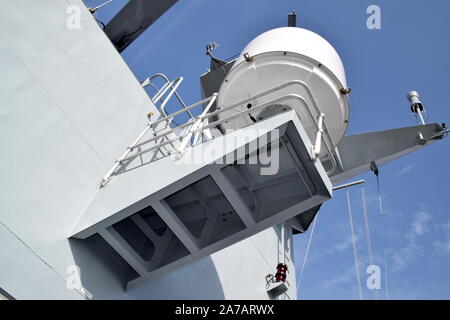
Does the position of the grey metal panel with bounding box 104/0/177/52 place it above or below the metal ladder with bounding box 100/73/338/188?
above

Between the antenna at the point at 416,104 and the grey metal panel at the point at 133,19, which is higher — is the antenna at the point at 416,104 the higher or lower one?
the lower one

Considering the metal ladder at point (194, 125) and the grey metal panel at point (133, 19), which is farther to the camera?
the grey metal panel at point (133, 19)

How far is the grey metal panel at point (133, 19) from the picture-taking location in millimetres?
6023

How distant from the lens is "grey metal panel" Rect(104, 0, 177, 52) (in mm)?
6023

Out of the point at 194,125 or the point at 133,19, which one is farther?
the point at 133,19

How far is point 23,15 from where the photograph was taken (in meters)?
3.62

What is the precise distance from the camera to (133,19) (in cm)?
606

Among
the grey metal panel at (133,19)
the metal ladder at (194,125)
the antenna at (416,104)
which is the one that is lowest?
the antenna at (416,104)

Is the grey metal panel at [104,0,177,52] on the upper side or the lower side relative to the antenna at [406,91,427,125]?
upper

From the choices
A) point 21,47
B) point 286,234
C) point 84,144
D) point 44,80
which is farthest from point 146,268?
point 286,234

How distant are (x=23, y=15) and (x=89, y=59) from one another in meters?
0.76

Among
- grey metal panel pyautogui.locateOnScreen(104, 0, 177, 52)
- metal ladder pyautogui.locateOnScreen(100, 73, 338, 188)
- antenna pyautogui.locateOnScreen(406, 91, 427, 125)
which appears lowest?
antenna pyautogui.locateOnScreen(406, 91, 427, 125)

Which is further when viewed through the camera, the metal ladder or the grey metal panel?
the grey metal panel

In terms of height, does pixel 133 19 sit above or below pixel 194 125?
above
